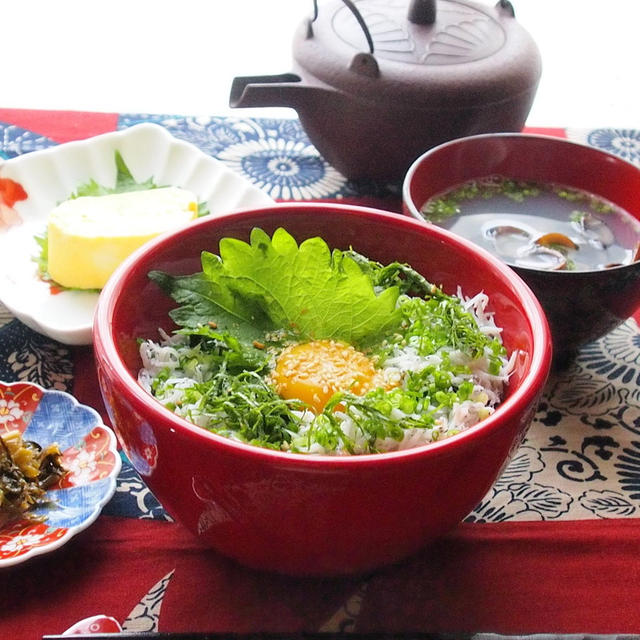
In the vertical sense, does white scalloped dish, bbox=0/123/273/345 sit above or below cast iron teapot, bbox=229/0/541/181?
below

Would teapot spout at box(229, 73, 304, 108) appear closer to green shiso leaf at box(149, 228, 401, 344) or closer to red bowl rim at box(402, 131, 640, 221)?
red bowl rim at box(402, 131, 640, 221)

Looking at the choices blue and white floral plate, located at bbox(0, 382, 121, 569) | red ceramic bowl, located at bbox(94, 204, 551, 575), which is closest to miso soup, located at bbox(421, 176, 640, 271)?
red ceramic bowl, located at bbox(94, 204, 551, 575)

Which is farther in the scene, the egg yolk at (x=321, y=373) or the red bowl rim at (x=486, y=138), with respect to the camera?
the red bowl rim at (x=486, y=138)

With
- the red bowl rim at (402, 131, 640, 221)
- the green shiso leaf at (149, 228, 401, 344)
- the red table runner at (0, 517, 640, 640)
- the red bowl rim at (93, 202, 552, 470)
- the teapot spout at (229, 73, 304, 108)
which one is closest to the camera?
the red bowl rim at (93, 202, 552, 470)

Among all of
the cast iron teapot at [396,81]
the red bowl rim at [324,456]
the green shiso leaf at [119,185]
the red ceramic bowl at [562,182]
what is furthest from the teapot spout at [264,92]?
the red bowl rim at [324,456]

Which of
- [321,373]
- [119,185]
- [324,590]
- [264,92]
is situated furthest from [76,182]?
[324,590]

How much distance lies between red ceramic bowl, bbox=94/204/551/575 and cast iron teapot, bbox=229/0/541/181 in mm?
616

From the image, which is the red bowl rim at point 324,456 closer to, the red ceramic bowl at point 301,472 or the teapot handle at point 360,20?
the red ceramic bowl at point 301,472

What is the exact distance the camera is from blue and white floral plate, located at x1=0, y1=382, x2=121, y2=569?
3.15 ft

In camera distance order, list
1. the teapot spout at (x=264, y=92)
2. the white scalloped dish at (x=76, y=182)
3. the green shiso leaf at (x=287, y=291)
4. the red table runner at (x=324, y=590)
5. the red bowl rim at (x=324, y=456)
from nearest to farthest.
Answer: the red bowl rim at (x=324, y=456), the red table runner at (x=324, y=590), the green shiso leaf at (x=287, y=291), the white scalloped dish at (x=76, y=182), the teapot spout at (x=264, y=92)

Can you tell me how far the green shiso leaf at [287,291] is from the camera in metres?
1.06

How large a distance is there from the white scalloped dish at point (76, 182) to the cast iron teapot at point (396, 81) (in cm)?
18

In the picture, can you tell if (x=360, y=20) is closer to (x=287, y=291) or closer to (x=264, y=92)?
(x=264, y=92)

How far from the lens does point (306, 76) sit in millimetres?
1645
